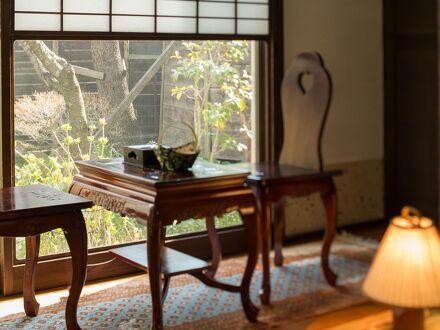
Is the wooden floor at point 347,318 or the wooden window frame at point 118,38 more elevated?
the wooden window frame at point 118,38

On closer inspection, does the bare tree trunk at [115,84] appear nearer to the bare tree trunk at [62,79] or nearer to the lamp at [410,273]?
the bare tree trunk at [62,79]

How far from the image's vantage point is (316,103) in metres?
3.86

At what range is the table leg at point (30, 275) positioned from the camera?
328 centimetres

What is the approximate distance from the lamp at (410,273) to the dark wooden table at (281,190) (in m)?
1.69

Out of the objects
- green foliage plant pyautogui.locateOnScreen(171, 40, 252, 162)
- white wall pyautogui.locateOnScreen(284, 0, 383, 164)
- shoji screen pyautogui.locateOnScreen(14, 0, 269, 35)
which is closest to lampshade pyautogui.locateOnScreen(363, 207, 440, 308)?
shoji screen pyautogui.locateOnScreen(14, 0, 269, 35)

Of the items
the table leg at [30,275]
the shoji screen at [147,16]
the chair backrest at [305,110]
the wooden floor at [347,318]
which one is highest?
the shoji screen at [147,16]

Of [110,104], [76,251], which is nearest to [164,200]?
[76,251]

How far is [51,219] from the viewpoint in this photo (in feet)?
9.11

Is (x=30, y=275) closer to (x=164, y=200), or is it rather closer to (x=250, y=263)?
(x=164, y=200)

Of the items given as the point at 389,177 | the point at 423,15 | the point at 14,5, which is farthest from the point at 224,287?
the point at 423,15

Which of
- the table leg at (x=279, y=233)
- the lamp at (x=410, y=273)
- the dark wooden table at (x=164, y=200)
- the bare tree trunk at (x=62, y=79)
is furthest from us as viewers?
the table leg at (x=279, y=233)

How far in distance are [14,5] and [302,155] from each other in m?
1.62

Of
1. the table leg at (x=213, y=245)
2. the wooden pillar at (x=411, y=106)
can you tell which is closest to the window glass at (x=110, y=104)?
the table leg at (x=213, y=245)

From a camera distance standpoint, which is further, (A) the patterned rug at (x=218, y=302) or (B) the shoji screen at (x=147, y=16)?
(B) the shoji screen at (x=147, y=16)
